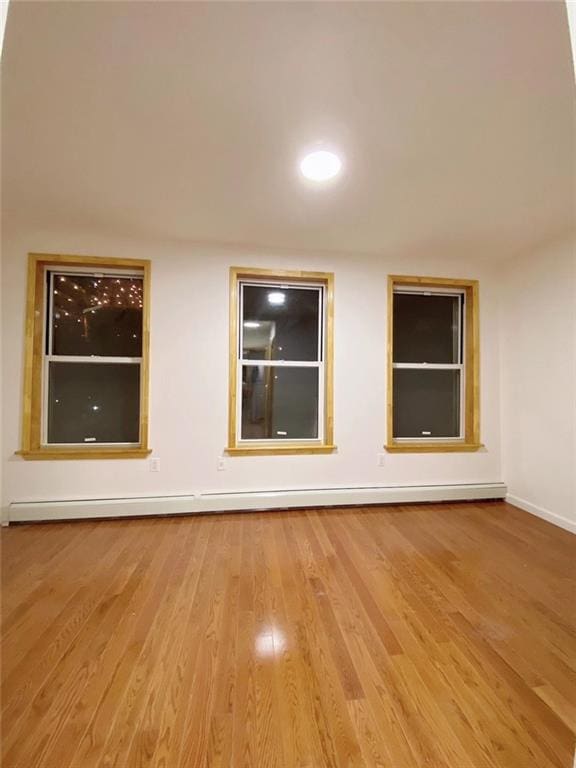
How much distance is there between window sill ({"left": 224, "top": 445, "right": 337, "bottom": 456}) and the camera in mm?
2822

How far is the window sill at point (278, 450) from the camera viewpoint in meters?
2.82

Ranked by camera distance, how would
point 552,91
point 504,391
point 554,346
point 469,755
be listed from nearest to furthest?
point 469,755 < point 552,91 < point 554,346 < point 504,391

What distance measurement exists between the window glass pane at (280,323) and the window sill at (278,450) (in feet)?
2.90

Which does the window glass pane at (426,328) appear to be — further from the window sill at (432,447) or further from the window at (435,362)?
the window sill at (432,447)

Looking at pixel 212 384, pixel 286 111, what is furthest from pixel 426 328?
pixel 286 111

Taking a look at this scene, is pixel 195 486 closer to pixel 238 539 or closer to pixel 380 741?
pixel 238 539

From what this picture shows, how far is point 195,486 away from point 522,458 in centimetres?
318

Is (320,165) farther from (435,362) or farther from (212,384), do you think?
(435,362)

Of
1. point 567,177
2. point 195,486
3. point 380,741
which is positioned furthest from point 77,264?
point 567,177

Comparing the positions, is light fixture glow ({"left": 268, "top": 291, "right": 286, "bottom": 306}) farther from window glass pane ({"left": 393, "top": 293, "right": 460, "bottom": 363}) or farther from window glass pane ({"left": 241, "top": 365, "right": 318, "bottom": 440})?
window glass pane ({"left": 393, "top": 293, "right": 460, "bottom": 363})

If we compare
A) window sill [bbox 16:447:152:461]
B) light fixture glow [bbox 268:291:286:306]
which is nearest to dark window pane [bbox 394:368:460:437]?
light fixture glow [bbox 268:291:286:306]

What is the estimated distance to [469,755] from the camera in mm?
938

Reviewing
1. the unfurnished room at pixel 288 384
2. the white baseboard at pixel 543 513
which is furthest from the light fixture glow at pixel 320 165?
the white baseboard at pixel 543 513

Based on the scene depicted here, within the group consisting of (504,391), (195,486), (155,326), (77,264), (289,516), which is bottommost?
(289,516)
